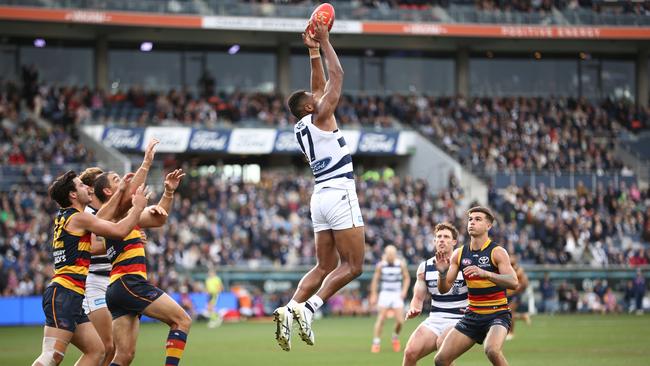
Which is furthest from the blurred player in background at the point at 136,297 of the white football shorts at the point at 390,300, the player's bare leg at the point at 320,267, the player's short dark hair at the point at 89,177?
the white football shorts at the point at 390,300

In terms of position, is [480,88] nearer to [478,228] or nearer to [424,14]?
[424,14]

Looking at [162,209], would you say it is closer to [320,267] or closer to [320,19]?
[320,267]

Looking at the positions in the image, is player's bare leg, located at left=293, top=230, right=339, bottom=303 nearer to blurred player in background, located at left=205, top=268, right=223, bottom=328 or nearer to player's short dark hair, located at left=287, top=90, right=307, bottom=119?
player's short dark hair, located at left=287, top=90, right=307, bottom=119

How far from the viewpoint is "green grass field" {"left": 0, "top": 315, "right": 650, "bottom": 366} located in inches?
774

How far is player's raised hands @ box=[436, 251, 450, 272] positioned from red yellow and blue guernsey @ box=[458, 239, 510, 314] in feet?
0.78

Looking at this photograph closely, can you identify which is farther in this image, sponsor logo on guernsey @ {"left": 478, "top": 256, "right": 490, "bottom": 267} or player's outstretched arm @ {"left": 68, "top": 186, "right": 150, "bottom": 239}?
sponsor logo on guernsey @ {"left": 478, "top": 256, "right": 490, "bottom": 267}

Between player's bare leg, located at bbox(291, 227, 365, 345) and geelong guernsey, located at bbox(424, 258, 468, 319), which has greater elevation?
player's bare leg, located at bbox(291, 227, 365, 345)

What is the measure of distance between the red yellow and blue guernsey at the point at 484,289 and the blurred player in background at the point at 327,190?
1.76 meters

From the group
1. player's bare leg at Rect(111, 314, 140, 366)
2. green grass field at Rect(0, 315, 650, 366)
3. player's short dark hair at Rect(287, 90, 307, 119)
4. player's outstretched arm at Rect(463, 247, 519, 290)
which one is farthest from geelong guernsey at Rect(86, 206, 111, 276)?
green grass field at Rect(0, 315, 650, 366)

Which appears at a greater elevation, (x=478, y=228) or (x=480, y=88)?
(x=480, y=88)

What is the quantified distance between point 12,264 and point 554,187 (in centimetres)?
2368

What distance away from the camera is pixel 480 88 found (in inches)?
2181

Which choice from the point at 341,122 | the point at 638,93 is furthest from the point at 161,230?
the point at 638,93

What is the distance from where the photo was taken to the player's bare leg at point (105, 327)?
1239 cm
